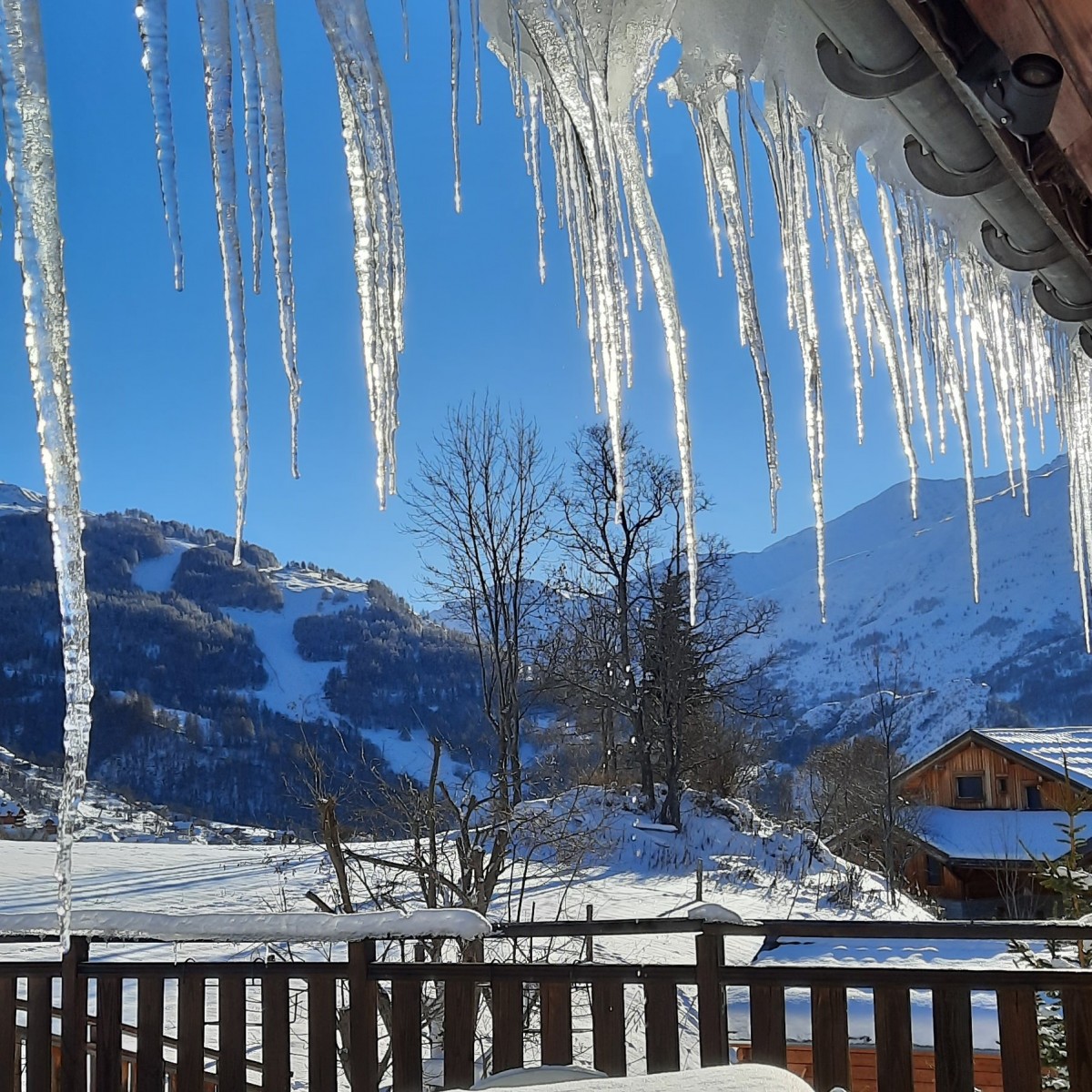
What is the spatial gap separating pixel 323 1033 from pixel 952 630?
476ft

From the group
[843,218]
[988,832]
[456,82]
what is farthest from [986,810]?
[456,82]

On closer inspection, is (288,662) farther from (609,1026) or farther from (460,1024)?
(609,1026)

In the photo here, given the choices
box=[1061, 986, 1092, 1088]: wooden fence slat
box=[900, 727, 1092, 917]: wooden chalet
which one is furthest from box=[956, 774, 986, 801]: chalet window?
box=[1061, 986, 1092, 1088]: wooden fence slat

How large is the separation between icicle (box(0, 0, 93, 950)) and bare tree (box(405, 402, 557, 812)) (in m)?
10.6

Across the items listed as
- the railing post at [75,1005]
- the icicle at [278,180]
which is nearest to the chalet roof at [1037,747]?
the railing post at [75,1005]

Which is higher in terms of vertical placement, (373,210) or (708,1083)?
(373,210)

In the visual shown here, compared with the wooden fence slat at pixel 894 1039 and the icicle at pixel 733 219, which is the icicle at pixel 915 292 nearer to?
the icicle at pixel 733 219

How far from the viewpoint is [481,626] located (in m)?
12.4

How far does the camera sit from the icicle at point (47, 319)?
1.94 feet

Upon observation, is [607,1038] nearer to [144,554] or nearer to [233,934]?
[233,934]

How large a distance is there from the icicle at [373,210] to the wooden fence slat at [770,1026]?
1.94 metres

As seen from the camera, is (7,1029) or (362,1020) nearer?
(362,1020)

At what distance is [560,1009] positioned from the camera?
8.24 ft

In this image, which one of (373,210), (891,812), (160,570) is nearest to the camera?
(373,210)
